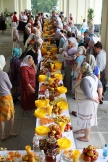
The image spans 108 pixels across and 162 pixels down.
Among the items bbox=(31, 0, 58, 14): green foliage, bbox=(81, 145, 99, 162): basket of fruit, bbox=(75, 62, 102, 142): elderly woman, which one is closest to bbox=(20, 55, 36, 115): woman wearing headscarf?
bbox=(75, 62, 102, 142): elderly woman

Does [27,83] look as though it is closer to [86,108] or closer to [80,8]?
[86,108]

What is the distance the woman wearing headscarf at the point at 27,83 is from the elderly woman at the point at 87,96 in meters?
1.23

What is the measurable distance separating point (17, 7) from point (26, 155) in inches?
806

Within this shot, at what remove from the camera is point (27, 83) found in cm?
489

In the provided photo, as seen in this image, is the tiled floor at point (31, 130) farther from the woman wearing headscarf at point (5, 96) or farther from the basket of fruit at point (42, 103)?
the basket of fruit at point (42, 103)

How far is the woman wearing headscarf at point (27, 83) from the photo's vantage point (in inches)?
190

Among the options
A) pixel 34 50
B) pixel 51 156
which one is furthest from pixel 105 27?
pixel 51 156

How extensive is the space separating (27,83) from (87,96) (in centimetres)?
152

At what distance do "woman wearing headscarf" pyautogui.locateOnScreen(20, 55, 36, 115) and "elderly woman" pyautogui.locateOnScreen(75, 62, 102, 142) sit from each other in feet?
4.04

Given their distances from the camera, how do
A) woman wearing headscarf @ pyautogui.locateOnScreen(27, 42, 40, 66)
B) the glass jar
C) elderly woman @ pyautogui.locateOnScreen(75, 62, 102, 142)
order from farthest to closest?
woman wearing headscarf @ pyautogui.locateOnScreen(27, 42, 40, 66) < elderly woman @ pyautogui.locateOnScreen(75, 62, 102, 142) < the glass jar

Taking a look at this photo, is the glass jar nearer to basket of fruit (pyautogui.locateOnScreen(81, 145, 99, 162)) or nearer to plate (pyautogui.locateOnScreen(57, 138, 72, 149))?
plate (pyautogui.locateOnScreen(57, 138, 72, 149))

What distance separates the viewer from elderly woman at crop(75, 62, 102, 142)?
3.71 meters

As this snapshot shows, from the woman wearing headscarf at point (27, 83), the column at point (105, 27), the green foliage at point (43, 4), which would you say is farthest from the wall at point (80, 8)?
the woman wearing headscarf at point (27, 83)

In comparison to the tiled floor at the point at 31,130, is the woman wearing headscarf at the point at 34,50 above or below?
above
